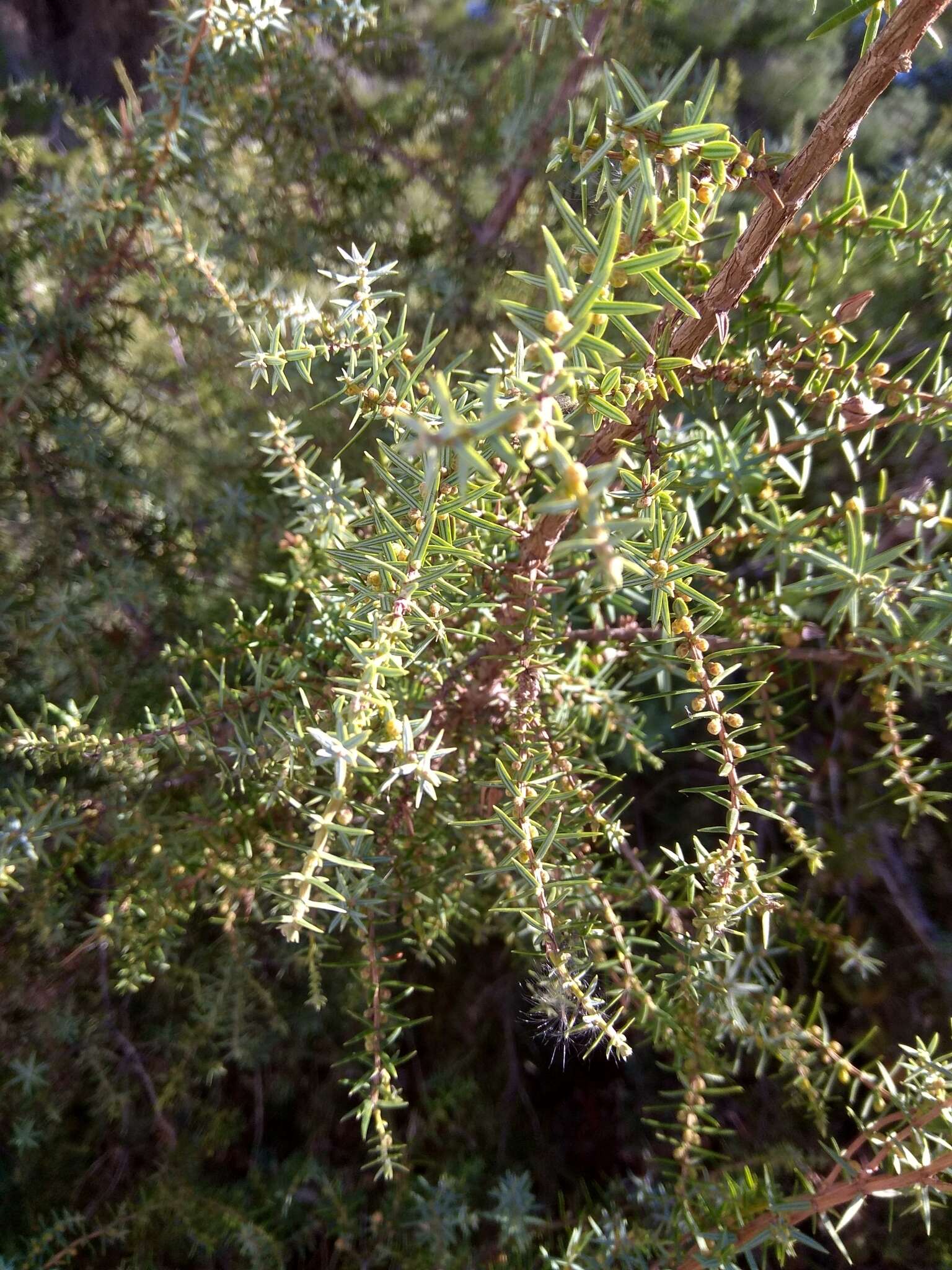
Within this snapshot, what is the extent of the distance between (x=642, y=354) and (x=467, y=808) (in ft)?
1.35

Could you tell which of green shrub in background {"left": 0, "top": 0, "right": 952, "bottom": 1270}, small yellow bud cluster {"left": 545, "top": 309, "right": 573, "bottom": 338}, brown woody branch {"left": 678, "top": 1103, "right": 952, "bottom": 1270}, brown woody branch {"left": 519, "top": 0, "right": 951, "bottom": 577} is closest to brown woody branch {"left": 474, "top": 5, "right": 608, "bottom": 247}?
green shrub in background {"left": 0, "top": 0, "right": 952, "bottom": 1270}

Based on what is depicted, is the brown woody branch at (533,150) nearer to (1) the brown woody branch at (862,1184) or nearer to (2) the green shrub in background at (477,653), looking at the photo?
(2) the green shrub in background at (477,653)

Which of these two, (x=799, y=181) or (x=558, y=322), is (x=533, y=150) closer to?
(x=799, y=181)

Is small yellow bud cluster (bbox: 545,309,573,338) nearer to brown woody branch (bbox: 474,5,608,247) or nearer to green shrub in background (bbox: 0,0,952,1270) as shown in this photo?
green shrub in background (bbox: 0,0,952,1270)

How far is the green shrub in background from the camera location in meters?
0.49

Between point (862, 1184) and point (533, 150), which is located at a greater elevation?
point (533, 150)

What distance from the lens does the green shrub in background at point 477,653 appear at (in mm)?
488

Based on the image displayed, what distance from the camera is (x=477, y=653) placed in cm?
66

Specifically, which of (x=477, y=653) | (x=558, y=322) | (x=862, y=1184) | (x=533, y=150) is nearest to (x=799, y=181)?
(x=558, y=322)

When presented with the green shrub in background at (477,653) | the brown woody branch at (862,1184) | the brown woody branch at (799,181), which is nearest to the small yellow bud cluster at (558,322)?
the green shrub in background at (477,653)

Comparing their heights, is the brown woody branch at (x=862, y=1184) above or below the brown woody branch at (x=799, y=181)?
below

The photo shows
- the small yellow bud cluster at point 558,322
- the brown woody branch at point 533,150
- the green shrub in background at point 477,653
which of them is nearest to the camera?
the small yellow bud cluster at point 558,322

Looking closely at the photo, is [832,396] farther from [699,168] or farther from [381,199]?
[381,199]

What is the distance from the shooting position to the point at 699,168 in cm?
48
